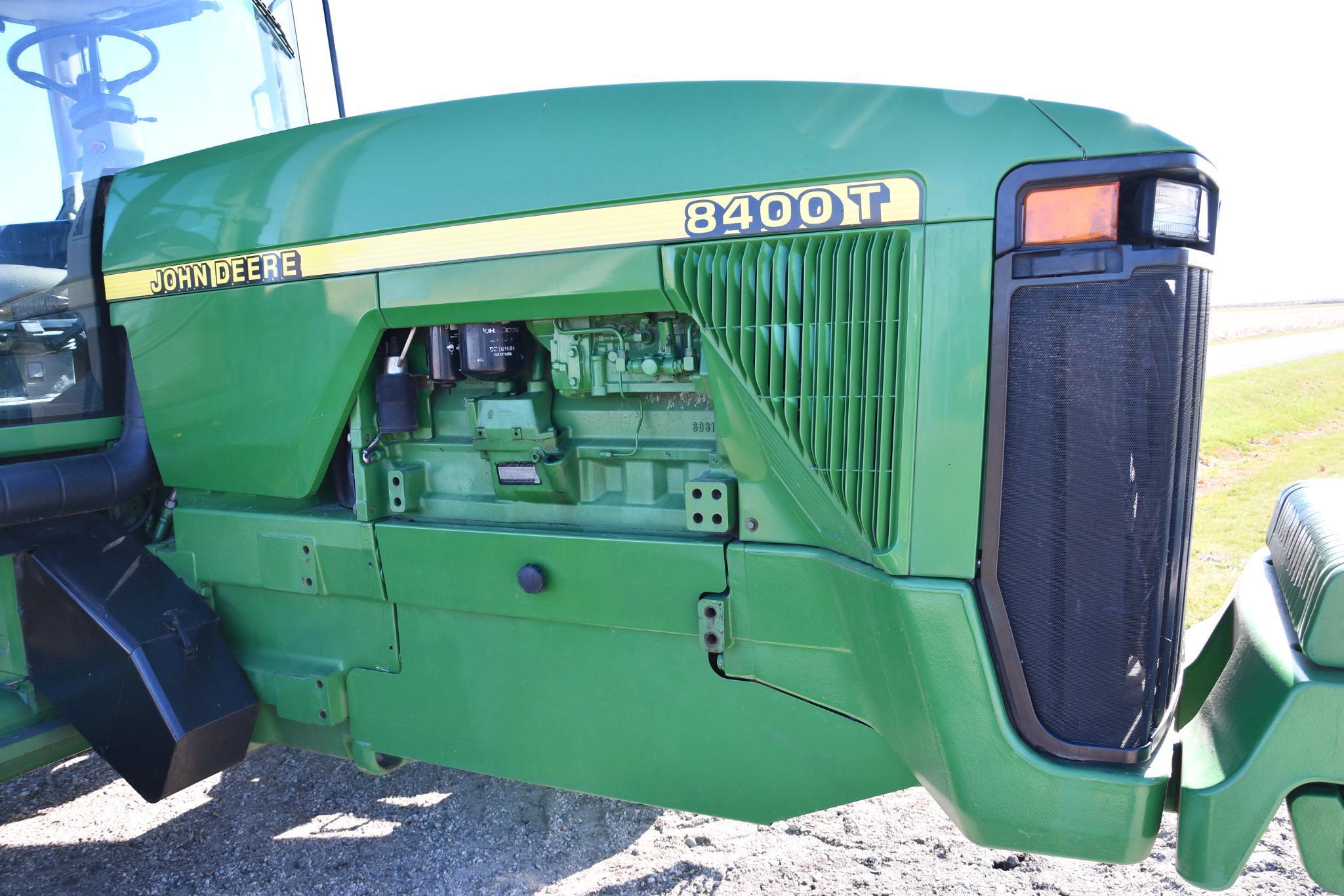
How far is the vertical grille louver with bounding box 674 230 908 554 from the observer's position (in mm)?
1687

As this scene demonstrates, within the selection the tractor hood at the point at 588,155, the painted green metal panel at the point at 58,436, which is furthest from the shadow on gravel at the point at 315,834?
the tractor hood at the point at 588,155

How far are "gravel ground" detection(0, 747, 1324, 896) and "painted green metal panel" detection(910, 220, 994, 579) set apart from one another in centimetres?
130

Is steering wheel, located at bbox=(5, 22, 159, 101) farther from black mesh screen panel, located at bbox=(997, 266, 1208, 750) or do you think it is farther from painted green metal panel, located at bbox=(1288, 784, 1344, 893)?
painted green metal panel, located at bbox=(1288, 784, 1344, 893)

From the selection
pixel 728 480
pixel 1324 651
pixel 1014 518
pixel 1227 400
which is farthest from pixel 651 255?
pixel 1227 400

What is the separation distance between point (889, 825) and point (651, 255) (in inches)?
78.3

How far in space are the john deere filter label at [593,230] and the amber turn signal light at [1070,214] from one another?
0.66ft

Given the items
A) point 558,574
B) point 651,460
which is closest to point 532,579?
point 558,574

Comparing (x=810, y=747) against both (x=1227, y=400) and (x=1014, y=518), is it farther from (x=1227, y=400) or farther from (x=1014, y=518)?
(x=1227, y=400)

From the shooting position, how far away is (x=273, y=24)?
11.0ft

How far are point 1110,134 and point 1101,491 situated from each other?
0.64 m

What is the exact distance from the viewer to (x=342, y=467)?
2.46 metres

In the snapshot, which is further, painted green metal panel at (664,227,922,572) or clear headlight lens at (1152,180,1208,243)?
painted green metal panel at (664,227,922,572)

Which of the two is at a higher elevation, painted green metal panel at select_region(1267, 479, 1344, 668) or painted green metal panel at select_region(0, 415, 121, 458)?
painted green metal panel at select_region(0, 415, 121, 458)

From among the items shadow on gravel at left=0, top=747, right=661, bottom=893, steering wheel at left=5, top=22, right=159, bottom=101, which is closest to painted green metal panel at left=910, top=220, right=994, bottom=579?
shadow on gravel at left=0, top=747, right=661, bottom=893
